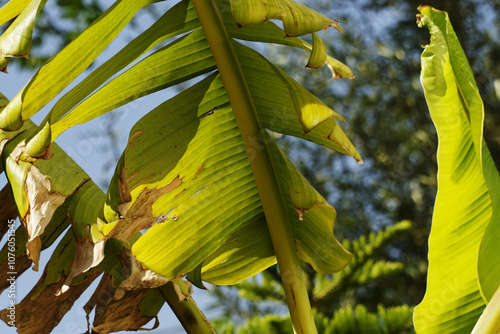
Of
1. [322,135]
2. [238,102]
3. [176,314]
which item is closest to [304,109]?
[322,135]

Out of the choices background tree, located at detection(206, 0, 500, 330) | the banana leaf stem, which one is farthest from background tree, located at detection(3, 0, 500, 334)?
the banana leaf stem

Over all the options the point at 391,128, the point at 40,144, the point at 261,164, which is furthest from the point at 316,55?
the point at 391,128

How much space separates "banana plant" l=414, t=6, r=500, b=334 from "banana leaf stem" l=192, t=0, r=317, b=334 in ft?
0.78

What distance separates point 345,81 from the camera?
17.8 ft

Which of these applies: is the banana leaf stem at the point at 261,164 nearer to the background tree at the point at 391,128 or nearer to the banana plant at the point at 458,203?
the banana plant at the point at 458,203

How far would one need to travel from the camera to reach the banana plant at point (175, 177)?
35.2 inches

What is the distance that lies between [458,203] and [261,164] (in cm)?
38

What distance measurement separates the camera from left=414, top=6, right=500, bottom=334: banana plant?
89 cm

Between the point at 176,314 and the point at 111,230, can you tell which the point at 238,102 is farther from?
the point at 176,314

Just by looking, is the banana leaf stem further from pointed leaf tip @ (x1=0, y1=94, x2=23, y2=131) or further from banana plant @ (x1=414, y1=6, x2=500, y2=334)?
pointed leaf tip @ (x1=0, y1=94, x2=23, y2=131)

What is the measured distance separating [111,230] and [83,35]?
33cm

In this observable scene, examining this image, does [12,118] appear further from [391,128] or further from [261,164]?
[391,128]

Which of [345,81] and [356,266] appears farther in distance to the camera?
[345,81]

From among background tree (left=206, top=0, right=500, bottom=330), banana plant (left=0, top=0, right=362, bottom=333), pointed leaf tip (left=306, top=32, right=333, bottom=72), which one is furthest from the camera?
background tree (left=206, top=0, right=500, bottom=330)
